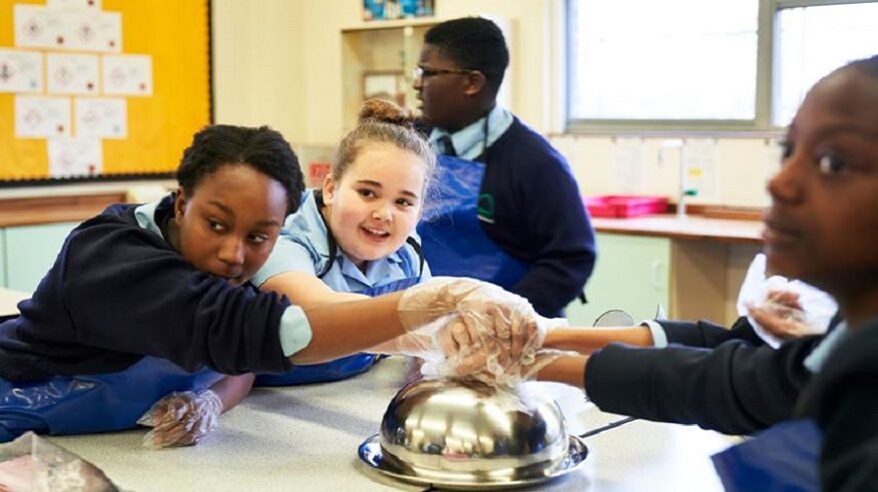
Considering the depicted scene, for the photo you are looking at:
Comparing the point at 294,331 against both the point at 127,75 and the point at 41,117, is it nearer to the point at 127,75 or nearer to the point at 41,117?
the point at 41,117

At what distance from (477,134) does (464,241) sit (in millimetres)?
267

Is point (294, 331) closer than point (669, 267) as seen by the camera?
Yes

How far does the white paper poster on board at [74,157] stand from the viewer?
4574 mm

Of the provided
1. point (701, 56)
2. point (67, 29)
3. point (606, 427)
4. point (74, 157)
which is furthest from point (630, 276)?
point (67, 29)

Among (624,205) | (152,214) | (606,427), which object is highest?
(152,214)

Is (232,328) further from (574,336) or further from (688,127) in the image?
(688,127)

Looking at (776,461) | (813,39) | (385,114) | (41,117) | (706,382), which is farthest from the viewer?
(41,117)

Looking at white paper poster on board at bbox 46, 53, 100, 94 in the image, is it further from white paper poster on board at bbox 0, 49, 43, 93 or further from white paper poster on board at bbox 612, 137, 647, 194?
white paper poster on board at bbox 612, 137, 647, 194

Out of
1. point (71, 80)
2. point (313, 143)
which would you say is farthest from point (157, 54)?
point (313, 143)

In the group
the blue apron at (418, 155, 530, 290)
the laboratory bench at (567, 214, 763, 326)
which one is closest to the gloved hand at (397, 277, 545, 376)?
the blue apron at (418, 155, 530, 290)

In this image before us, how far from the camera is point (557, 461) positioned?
4.55ft

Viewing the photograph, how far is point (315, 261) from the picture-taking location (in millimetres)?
1837

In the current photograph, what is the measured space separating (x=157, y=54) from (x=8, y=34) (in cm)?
72

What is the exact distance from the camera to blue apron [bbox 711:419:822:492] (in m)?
0.86
